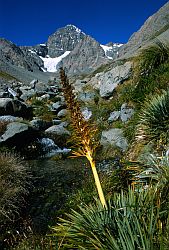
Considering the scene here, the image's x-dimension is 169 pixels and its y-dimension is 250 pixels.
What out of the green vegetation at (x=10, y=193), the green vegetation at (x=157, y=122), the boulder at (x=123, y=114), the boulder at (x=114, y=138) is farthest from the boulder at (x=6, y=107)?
the green vegetation at (x=157, y=122)

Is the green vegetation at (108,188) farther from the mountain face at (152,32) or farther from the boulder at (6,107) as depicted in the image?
the mountain face at (152,32)

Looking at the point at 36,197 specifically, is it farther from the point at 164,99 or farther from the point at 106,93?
the point at 106,93

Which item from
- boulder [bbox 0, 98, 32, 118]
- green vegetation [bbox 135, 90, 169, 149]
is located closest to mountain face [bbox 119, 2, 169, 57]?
boulder [bbox 0, 98, 32, 118]

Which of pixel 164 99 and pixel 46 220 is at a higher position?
pixel 164 99

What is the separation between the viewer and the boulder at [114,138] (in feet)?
52.4

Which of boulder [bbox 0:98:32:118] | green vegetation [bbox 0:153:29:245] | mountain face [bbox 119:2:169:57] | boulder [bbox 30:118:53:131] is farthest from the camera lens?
mountain face [bbox 119:2:169:57]

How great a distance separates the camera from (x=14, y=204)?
31.8 feet

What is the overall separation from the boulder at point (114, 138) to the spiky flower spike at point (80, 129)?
12.3 meters

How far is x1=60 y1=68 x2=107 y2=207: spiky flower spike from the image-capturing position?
3.13m

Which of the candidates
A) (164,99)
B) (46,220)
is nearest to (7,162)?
(46,220)

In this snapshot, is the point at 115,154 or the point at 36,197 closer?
the point at 36,197

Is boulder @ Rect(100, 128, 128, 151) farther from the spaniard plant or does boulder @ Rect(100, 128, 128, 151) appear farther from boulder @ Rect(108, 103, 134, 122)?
the spaniard plant

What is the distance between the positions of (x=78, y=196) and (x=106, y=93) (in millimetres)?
15766

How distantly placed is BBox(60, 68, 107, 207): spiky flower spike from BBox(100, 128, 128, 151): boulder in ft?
40.5
